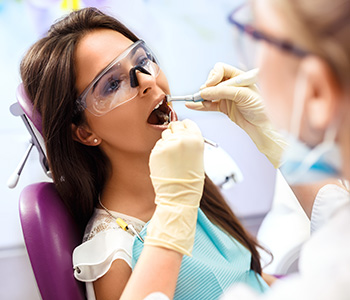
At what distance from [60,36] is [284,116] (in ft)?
3.39

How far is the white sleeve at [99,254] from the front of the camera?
1.38m

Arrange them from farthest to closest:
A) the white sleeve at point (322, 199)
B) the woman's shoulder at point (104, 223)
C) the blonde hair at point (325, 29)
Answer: the woman's shoulder at point (104, 223), the white sleeve at point (322, 199), the blonde hair at point (325, 29)

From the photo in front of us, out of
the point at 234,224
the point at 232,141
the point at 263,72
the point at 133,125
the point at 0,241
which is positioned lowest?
the point at 0,241

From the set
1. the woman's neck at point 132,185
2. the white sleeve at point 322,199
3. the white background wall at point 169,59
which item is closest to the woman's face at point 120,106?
the woman's neck at point 132,185

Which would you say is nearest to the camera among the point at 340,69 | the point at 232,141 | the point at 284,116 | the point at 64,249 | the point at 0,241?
the point at 340,69

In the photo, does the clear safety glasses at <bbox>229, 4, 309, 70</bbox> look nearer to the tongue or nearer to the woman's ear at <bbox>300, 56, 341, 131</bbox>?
the woman's ear at <bbox>300, 56, 341, 131</bbox>

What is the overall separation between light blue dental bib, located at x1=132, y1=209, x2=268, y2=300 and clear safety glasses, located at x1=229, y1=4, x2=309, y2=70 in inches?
31.2

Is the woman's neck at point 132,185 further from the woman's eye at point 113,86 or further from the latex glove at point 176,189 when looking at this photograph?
the latex glove at point 176,189

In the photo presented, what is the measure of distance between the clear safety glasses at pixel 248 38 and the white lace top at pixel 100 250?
2.63ft

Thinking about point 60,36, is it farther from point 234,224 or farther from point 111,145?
point 234,224

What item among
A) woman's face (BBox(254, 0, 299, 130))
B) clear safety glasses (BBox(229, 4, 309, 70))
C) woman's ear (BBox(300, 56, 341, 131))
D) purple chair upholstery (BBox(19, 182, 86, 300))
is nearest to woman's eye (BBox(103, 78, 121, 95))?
purple chair upholstery (BBox(19, 182, 86, 300))

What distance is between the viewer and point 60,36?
59.6 inches

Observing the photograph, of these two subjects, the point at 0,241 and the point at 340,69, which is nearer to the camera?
the point at 340,69

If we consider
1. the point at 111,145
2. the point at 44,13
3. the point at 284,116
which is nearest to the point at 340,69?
the point at 284,116
